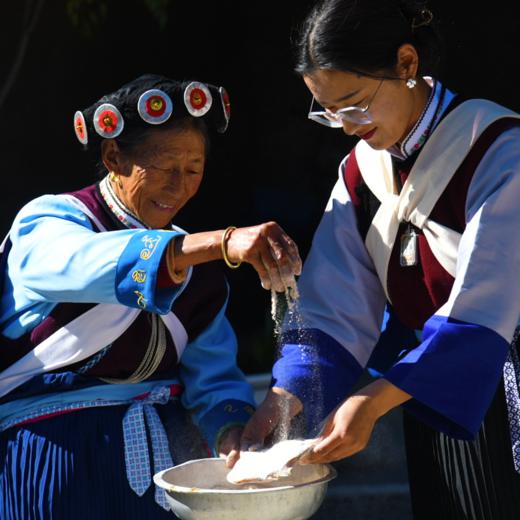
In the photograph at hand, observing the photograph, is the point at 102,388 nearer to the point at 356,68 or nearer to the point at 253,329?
the point at 356,68

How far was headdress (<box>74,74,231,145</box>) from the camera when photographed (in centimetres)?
281

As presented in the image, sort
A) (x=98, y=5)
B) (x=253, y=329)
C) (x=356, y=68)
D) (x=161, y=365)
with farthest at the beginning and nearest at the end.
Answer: (x=253, y=329) → (x=98, y=5) → (x=161, y=365) → (x=356, y=68)

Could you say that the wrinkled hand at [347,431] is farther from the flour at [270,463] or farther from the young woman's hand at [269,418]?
the young woman's hand at [269,418]

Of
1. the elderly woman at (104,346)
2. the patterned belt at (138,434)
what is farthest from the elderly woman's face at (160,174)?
the patterned belt at (138,434)

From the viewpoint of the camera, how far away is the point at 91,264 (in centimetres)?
254

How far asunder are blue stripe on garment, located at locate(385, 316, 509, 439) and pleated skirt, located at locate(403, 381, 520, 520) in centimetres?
17

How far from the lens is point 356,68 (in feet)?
8.91

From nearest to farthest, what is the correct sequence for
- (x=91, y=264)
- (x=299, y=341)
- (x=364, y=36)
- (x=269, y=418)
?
(x=91, y=264)
(x=364, y=36)
(x=269, y=418)
(x=299, y=341)

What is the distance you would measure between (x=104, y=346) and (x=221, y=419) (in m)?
0.36

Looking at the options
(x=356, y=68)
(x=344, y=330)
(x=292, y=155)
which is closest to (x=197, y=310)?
(x=344, y=330)

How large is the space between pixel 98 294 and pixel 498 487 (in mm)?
1043

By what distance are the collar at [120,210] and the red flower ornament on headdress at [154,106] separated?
0.21 meters

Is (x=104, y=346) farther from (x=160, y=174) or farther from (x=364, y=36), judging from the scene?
(x=364, y=36)

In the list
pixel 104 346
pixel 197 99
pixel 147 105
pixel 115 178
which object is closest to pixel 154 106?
pixel 147 105
